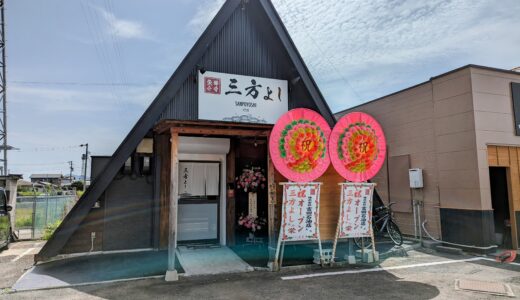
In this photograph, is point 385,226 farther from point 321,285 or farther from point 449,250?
point 321,285

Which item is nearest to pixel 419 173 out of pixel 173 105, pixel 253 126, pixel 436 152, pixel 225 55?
pixel 436 152

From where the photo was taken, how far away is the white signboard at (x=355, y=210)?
6.60m

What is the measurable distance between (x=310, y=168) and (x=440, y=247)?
14.8 ft

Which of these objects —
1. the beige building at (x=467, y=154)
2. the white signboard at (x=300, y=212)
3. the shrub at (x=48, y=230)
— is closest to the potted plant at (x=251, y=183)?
the white signboard at (x=300, y=212)

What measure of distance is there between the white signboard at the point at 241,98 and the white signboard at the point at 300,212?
2.16 metres

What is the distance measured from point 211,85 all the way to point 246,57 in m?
1.22

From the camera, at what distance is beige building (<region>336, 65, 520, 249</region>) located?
8031 millimetres

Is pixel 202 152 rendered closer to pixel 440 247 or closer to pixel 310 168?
pixel 310 168

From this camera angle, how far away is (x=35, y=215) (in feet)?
30.6

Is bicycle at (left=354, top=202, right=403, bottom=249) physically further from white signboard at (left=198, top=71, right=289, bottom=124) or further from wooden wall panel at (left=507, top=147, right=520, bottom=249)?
white signboard at (left=198, top=71, right=289, bottom=124)

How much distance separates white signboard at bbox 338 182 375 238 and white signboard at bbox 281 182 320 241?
625 millimetres

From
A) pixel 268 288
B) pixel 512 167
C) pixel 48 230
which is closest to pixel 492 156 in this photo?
pixel 512 167

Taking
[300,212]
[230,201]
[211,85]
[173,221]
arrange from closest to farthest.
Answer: [173,221] → [300,212] → [211,85] → [230,201]

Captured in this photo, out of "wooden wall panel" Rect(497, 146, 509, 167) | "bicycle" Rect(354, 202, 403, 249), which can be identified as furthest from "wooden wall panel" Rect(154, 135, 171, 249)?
"wooden wall panel" Rect(497, 146, 509, 167)
